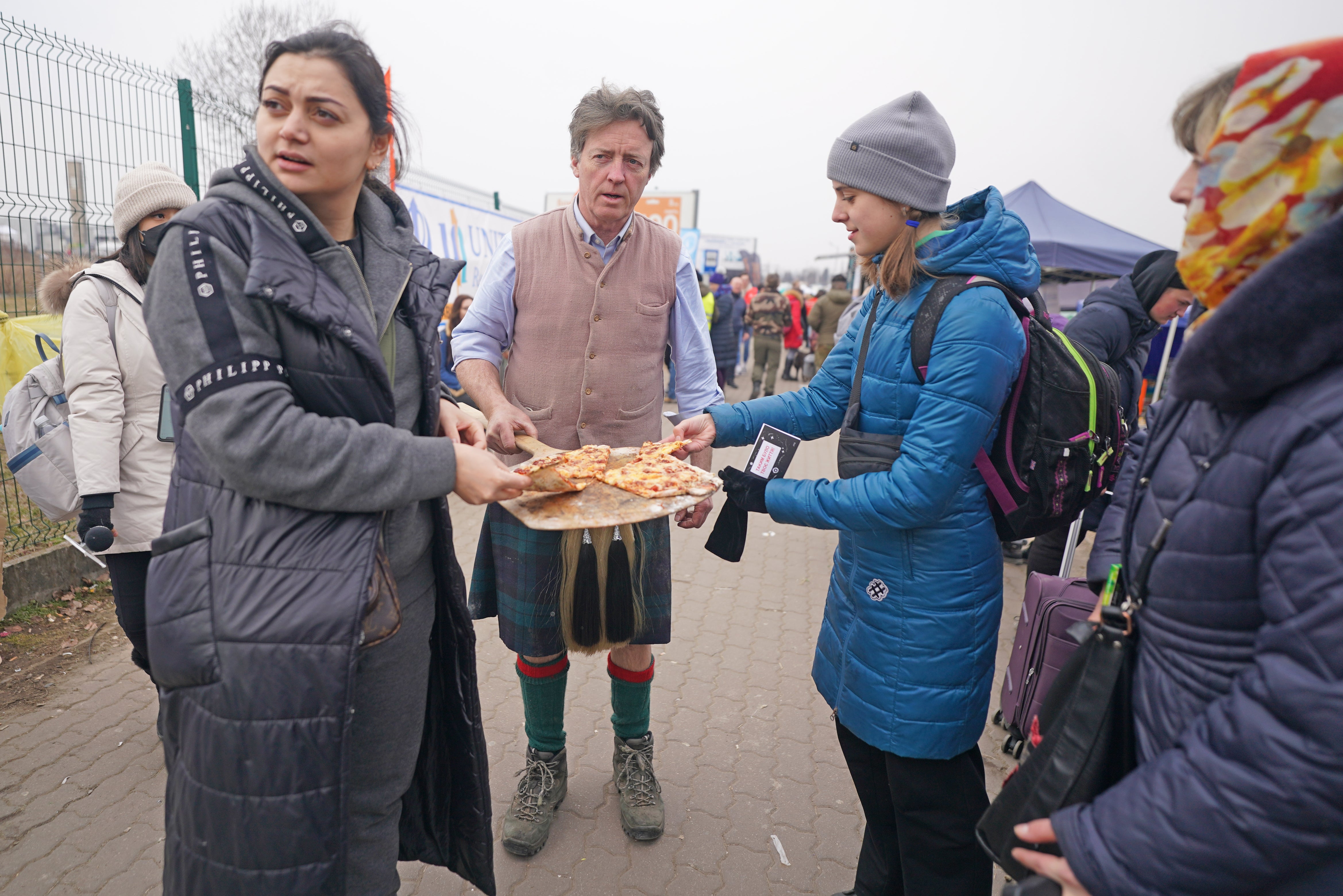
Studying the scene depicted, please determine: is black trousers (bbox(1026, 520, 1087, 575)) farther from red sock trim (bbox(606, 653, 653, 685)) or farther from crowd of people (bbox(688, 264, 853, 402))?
crowd of people (bbox(688, 264, 853, 402))

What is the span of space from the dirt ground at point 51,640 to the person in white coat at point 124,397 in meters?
0.92

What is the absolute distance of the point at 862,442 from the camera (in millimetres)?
2088

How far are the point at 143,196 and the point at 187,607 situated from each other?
249cm

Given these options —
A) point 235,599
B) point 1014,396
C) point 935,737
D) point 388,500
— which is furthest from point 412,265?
point 935,737

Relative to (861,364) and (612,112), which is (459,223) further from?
(861,364)

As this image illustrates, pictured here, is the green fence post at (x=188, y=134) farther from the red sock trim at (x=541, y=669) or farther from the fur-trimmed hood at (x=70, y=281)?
the red sock trim at (x=541, y=669)

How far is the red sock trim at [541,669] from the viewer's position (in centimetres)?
285

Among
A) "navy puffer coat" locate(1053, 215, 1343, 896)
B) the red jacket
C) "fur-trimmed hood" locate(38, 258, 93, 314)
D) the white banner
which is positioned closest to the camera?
"navy puffer coat" locate(1053, 215, 1343, 896)

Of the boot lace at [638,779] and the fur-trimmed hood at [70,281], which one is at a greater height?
the fur-trimmed hood at [70,281]

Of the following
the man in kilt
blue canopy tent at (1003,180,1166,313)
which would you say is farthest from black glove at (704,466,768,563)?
blue canopy tent at (1003,180,1166,313)

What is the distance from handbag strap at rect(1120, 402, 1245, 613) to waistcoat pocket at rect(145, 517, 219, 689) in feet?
5.55

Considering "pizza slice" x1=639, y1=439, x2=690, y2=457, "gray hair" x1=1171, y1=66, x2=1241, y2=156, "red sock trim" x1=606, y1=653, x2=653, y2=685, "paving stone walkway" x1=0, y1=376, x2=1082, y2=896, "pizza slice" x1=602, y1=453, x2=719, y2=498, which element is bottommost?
"paving stone walkway" x1=0, y1=376, x2=1082, y2=896

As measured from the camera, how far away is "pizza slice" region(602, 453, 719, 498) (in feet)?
7.70

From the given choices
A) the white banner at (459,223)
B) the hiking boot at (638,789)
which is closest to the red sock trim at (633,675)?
the hiking boot at (638,789)
